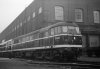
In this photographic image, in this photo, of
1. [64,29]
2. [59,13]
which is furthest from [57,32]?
[59,13]

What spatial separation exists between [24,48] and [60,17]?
26.9 ft

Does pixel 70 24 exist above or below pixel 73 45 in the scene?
above

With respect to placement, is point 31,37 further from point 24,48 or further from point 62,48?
point 62,48

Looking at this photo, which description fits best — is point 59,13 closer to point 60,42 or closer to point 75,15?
point 75,15

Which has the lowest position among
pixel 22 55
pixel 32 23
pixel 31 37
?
pixel 22 55

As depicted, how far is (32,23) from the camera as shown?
112ft

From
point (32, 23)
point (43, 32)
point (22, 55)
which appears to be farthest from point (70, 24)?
point (32, 23)

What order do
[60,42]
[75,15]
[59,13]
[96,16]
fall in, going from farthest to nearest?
[96,16] → [75,15] → [59,13] → [60,42]

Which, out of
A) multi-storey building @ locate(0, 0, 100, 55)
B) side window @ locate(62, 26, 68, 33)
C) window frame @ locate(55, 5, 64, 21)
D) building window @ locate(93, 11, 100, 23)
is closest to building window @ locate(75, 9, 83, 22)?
multi-storey building @ locate(0, 0, 100, 55)

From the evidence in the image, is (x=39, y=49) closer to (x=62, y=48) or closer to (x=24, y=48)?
(x=62, y=48)

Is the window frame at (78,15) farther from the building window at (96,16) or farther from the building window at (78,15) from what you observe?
the building window at (96,16)

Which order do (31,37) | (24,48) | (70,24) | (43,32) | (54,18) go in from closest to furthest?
(70,24), (43,32), (31,37), (24,48), (54,18)

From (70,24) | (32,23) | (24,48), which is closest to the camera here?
(70,24)

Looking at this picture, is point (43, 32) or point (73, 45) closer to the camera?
point (73, 45)
